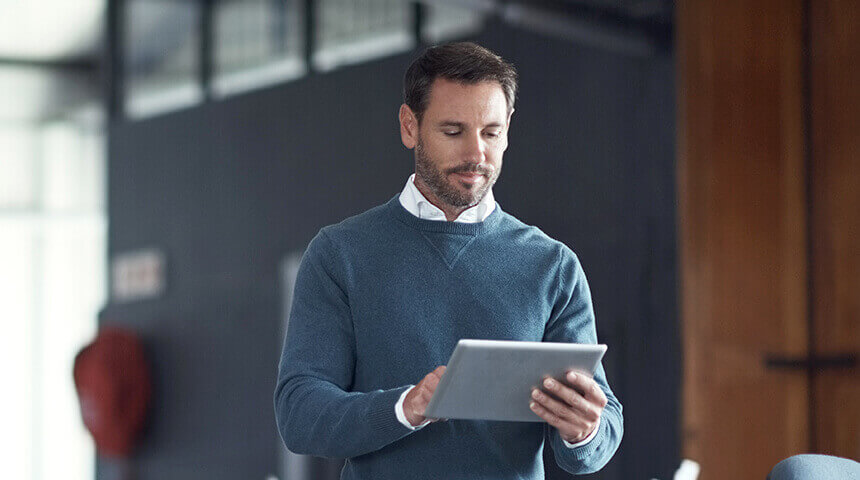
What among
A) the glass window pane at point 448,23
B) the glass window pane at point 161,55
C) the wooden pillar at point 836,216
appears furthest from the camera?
the glass window pane at point 161,55

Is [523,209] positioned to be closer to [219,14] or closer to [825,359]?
[825,359]

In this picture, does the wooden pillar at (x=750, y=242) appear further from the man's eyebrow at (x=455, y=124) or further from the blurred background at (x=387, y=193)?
the man's eyebrow at (x=455, y=124)

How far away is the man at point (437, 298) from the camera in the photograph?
182 cm

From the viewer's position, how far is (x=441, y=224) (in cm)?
191

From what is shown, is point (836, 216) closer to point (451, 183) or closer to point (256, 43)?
point (451, 183)

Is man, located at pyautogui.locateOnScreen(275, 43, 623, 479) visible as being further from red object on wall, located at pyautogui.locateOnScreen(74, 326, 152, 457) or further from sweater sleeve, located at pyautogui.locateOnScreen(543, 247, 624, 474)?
red object on wall, located at pyautogui.locateOnScreen(74, 326, 152, 457)

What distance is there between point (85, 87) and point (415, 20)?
4.22 meters

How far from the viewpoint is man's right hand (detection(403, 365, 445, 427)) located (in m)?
1.65

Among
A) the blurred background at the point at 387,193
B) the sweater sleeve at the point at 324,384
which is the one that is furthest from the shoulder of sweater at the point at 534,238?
the blurred background at the point at 387,193

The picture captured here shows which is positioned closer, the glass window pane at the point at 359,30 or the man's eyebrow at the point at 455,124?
the man's eyebrow at the point at 455,124

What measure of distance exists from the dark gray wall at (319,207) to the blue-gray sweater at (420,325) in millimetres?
1489

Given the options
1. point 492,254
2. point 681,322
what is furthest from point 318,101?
point 492,254

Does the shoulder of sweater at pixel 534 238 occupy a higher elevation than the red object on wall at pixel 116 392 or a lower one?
higher

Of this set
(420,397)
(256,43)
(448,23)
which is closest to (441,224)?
(420,397)
